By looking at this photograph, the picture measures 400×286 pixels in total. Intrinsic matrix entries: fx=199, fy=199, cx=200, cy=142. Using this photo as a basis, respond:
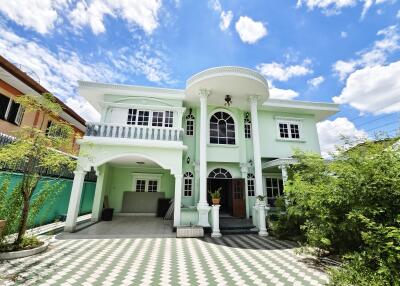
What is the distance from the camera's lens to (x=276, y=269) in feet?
14.6

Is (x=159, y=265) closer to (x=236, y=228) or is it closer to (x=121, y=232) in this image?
(x=121, y=232)

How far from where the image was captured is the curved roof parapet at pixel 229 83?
341 inches

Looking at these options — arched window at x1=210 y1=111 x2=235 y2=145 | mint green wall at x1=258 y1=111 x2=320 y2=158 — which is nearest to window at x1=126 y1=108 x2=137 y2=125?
arched window at x1=210 y1=111 x2=235 y2=145

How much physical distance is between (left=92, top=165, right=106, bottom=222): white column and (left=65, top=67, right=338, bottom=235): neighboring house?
46 mm

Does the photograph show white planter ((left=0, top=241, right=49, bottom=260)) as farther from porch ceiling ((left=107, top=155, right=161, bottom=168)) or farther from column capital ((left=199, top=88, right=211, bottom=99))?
column capital ((left=199, top=88, right=211, bottom=99))

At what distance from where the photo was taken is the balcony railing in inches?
334

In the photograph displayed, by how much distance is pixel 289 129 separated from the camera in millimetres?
12117

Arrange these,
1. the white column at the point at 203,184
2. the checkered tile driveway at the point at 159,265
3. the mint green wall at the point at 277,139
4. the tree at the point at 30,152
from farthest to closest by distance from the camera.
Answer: the mint green wall at the point at 277,139, the white column at the point at 203,184, the tree at the point at 30,152, the checkered tile driveway at the point at 159,265

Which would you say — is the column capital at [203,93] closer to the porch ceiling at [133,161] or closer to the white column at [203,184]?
the white column at [203,184]

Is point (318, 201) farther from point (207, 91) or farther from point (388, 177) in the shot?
point (207, 91)

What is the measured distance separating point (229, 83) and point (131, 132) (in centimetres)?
493

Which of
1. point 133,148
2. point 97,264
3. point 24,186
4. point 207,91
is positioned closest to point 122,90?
point 133,148

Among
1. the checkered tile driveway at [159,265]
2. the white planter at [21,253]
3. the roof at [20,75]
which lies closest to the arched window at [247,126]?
the checkered tile driveway at [159,265]

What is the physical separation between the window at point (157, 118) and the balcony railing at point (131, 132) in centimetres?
157
